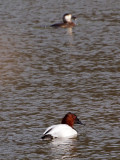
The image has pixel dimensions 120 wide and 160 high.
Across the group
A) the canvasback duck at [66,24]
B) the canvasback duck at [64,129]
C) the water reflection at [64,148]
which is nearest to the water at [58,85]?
the water reflection at [64,148]

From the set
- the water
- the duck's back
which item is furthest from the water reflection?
the duck's back

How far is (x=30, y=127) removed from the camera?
16.4 meters

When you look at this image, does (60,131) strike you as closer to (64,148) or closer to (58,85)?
(64,148)

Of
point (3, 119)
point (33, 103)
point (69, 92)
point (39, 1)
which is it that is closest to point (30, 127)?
point (3, 119)

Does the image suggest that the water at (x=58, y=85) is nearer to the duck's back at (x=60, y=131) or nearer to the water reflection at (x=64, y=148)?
the water reflection at (x=64, y=148)

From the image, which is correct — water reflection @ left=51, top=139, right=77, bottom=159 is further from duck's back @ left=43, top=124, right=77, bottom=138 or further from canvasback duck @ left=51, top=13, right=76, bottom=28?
canvasback duck @ left=51, top=13, right=76, bottom=28

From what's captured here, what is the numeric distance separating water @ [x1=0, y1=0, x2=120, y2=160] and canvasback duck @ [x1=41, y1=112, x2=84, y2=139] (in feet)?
0.61

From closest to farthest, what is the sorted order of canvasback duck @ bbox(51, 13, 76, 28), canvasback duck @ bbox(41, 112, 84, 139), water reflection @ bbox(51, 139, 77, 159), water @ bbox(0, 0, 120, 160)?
water reflection @ bbox(51, 139, 77, 159) → water @ bbox(0, 0, 120, 160) → canvasback duck @ bbox(41, 112, 84, 139) → canvasback duck @ bbox(51, 13, 76, 28)

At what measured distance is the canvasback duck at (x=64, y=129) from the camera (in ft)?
50.1

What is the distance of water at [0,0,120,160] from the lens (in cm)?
1495

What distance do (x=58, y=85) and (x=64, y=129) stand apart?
5.96m

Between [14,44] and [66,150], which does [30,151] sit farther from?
[14,44]

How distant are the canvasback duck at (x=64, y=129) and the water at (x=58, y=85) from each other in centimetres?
19

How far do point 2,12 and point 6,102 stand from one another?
2381 cm
